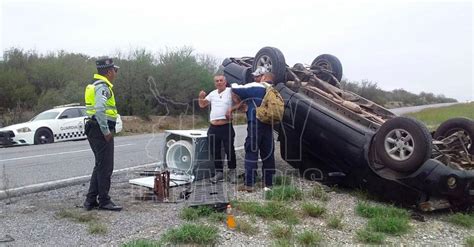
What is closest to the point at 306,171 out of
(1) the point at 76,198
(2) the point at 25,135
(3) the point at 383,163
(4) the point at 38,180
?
(3) the point at 383,163

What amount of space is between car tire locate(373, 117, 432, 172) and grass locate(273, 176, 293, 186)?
4.67ft

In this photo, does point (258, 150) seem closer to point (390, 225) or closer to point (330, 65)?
point (390, 225)

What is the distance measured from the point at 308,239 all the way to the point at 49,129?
1380 centimetres

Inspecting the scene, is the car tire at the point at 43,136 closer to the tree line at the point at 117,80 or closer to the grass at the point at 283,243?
the tree line at the point at 117,80

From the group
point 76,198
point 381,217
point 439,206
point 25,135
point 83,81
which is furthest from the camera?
point 83,81

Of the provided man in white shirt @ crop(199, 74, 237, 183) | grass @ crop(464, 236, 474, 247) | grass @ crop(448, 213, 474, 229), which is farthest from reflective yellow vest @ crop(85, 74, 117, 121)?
grass @ crop(448, 213, 474, 229)

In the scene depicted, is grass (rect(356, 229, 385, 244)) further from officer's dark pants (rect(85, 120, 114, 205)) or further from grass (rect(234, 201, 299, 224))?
officer's dark pants (rect(85, 120, 114, 205))

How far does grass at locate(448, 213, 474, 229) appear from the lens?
5.38 meters

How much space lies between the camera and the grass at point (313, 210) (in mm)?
5312

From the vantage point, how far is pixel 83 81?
96.2ft

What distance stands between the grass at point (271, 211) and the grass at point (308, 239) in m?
0.53

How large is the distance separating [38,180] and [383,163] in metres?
5.52

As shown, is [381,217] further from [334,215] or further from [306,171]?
[306,171]

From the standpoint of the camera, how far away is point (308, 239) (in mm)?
4406
